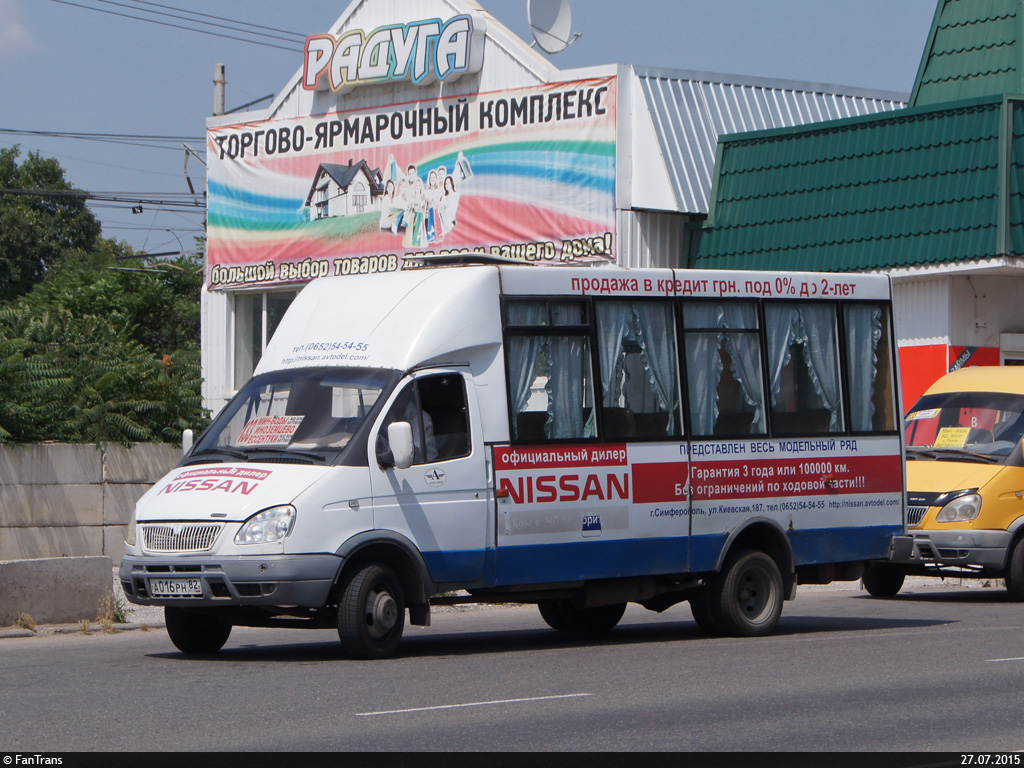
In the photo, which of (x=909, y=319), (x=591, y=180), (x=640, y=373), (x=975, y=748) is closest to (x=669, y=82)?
(x=591, y=180)

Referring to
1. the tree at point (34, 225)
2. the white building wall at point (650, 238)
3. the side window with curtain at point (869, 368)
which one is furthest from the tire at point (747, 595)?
the tree at point (34, 225)

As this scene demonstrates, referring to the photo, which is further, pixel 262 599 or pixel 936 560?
pixel 936 560

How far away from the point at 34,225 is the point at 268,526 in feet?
204

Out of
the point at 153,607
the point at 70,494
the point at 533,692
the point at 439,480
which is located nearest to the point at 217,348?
the point at 70,494

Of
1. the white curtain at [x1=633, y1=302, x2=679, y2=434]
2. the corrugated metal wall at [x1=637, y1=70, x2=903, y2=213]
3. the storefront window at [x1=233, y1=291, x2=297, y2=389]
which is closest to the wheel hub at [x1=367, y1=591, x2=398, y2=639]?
the white curtain at [x1=633, y1=302, x2=679, y2=434]

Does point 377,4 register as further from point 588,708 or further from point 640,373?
point 588,708

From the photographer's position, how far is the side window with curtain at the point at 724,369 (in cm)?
1324

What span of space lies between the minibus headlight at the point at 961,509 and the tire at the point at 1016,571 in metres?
0.60

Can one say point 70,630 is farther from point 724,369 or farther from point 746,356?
point 746,356

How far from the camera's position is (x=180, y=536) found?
1108cm

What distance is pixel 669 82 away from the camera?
25469mm

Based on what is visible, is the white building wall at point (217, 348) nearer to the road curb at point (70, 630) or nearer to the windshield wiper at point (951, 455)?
the road curb at point (70, 630)

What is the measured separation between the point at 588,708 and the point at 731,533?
4.46 metres

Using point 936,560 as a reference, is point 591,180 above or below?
above
